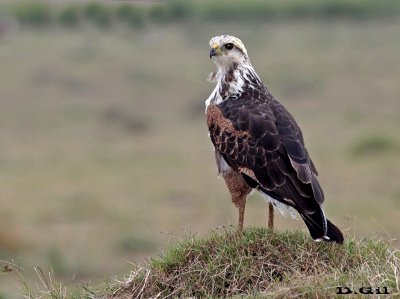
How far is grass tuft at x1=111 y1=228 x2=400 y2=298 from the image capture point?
598cm

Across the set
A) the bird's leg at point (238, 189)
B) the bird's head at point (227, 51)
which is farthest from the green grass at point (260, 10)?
the bird's leg at point (238, 189)

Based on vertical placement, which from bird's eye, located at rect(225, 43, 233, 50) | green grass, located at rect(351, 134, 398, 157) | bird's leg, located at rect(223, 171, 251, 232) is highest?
green grass, located at rect(351, 134, 398, 157)

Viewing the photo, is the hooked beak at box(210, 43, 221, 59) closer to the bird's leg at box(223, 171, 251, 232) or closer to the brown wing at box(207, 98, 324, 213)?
the brown wing at box(207, 98, 324, 213)

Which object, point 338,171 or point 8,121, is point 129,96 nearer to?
point 8,121

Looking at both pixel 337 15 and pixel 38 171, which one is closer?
pixel 38 171

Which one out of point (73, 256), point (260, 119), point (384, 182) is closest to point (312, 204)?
point (260, 119)

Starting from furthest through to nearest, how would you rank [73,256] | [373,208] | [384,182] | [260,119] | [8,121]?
[8,121], [384,182], [373,208], [73,256], [260,119]

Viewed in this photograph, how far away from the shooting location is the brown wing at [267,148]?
21.0ft

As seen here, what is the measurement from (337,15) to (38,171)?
1716 centimetres

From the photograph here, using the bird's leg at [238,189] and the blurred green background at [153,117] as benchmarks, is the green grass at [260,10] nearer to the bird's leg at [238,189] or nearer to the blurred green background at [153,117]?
the blurred green background at [153,117]

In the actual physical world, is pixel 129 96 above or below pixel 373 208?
above

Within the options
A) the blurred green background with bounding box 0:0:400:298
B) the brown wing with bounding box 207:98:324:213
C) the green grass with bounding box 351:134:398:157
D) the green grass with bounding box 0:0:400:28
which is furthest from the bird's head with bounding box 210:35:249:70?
the green grass with bounding box 0:0:400:28

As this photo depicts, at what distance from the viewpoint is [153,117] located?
87.0 ft

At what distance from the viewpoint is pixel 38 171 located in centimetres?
2133
